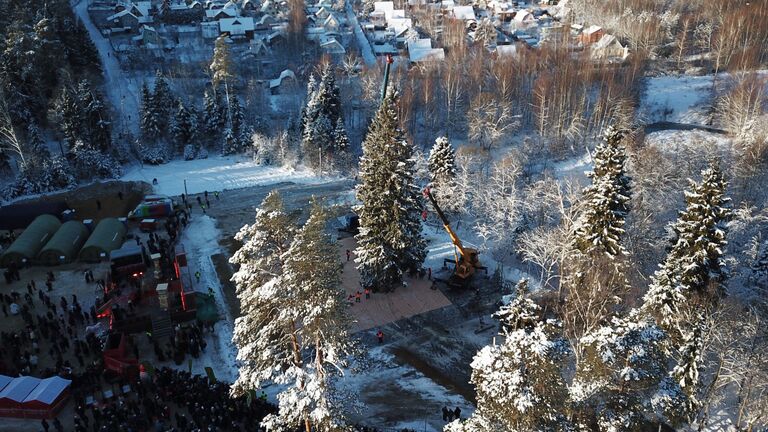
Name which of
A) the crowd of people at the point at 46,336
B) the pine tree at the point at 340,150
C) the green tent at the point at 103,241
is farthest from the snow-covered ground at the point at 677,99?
the crowd of people at the point at 46,336

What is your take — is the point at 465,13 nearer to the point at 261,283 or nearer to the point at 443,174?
the point at 443,174

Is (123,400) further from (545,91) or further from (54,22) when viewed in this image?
(54,22)

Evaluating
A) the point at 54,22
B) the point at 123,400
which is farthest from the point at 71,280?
the point at 54,22

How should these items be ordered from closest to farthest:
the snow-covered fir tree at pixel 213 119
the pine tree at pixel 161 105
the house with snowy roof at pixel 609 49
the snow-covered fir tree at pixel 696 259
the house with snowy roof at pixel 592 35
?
the snow-covered fir tree at pixel 696 259, the pine tree at pixel 161 105, the snow-covered fir tree at pixel 213 119, the house with snowy roof at pixel 609 49, the house with snowy roof at pixel 592 35

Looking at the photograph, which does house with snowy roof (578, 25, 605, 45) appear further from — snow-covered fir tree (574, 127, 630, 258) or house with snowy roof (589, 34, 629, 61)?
snow-covered fir tree (574, 127, 630, 258)

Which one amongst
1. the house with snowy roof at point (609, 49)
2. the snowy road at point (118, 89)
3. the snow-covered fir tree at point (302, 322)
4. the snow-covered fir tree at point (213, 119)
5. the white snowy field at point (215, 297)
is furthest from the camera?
the house with snowy roof at point (609, 49)

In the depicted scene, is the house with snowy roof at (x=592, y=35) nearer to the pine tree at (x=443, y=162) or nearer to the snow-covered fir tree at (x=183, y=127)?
the pine tree at (x=443, y=162)
